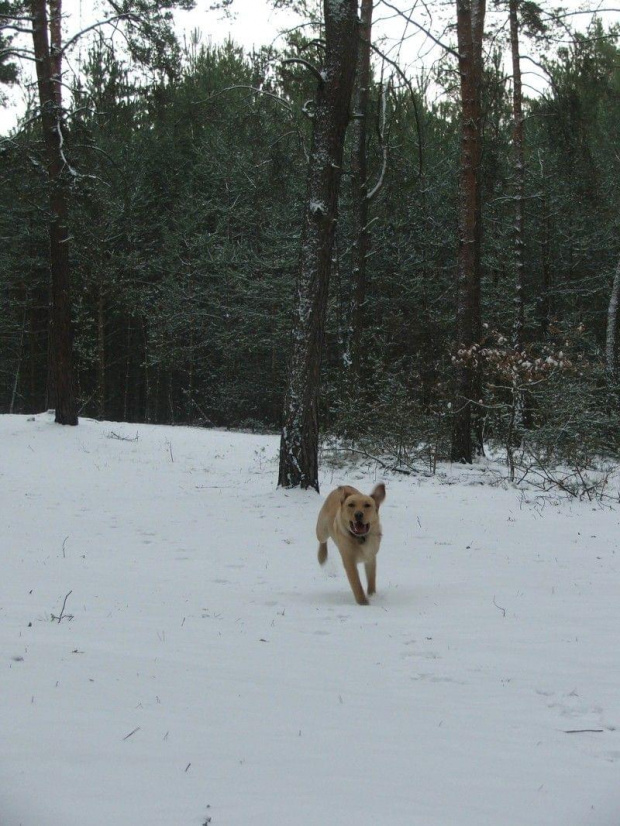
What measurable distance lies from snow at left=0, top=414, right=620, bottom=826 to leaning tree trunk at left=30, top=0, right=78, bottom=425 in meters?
7.85

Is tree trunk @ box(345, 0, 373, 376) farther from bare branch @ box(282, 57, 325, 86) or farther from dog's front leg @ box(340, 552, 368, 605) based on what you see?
dog's front leg @ box(340, 552, 368, 605)

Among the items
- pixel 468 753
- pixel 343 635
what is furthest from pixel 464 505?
pixel 468 753

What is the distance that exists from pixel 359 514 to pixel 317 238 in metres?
5.35

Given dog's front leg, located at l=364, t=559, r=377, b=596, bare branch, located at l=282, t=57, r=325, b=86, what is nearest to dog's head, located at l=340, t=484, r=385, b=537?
dog's front leg, located at l=364, t=559, r=377, b=596

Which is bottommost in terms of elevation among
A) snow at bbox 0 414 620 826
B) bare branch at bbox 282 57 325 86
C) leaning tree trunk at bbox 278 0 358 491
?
snow at bbox 0 414 620 826

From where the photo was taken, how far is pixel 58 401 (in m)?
16.0

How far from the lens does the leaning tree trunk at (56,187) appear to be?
49.0 ft

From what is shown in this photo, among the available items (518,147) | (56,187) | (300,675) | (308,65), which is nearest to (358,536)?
(300,675)

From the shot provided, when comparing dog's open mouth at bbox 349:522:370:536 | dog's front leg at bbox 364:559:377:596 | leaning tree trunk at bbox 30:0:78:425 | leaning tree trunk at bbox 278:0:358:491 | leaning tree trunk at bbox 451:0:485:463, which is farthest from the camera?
leaning tree trunk at bbox 30:0:78:425

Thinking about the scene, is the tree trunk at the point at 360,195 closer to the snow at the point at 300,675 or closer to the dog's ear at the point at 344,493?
the snow at the point at 300,675

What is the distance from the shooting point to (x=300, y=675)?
370cm

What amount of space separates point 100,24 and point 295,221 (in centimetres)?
1425

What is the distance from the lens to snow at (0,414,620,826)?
7.86 feet

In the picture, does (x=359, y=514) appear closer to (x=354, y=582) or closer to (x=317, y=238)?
(x=354, y=582)
